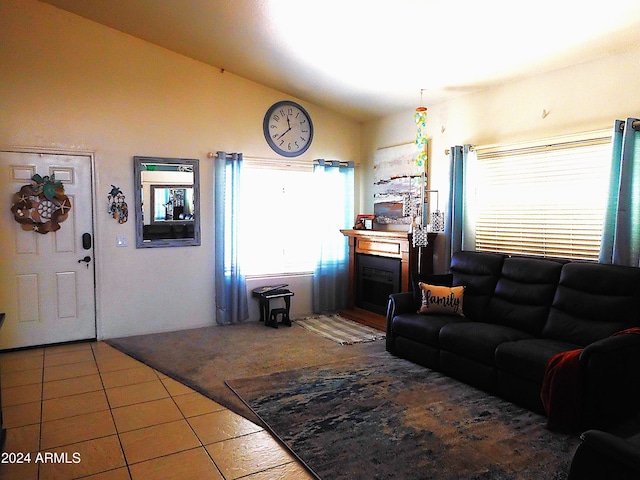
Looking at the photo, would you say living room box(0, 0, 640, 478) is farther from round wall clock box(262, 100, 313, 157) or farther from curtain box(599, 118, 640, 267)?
curtain box(599, 118, 640, 267)

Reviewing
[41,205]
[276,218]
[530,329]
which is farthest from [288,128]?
[530,329]

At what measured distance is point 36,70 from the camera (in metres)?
4.48

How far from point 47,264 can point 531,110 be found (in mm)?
4990

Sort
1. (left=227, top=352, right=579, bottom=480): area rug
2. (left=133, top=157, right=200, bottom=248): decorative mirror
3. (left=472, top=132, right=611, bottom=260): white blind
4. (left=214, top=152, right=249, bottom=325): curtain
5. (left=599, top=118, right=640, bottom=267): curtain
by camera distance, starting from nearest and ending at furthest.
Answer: (left=227, top=352, right=579, bottom=480): area rug → (left=599, top=118, right=640, bottom=267): curtain → (left=472, top=132, right=611, bottom=260): white blind → (left=133, top=157, right=200, bottom=248): decorative mirror → (left=214, top=152, right=249, bottom=325): curtain

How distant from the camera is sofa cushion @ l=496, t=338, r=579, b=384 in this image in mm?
3029

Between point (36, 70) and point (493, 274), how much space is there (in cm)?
483

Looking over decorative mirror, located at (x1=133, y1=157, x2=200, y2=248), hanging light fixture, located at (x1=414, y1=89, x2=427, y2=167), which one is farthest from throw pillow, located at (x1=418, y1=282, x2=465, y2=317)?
decorative mirror, located at (x1=133, y1=157, x2=200, y2=248)

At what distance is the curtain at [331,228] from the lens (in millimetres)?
6121

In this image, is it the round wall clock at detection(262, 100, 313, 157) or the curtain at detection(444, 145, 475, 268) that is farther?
the round wall clock at detection(262, 100, 313, 157)

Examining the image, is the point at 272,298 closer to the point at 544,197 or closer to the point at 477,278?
the point at 477,278

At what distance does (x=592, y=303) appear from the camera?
3328mm

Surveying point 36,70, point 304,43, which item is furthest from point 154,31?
point 304,43

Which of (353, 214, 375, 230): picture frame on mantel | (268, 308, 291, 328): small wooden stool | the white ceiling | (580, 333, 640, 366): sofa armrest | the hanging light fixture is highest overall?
the white ceiling

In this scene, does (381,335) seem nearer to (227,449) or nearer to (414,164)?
(414,164)
